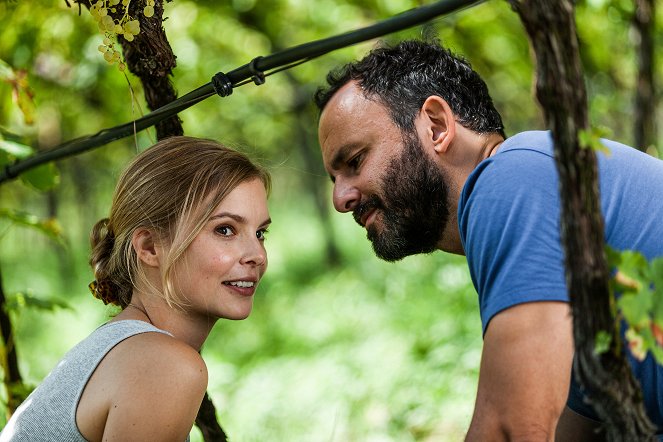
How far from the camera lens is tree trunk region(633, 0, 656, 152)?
4.36m

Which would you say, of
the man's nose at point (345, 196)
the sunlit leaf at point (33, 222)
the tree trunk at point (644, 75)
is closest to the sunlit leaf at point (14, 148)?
the sunlit leaf at point (33, 222)

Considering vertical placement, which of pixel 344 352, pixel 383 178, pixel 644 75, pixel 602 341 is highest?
pixel 644 75

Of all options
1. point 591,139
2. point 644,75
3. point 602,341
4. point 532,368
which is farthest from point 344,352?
point 591,139

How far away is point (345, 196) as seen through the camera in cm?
248

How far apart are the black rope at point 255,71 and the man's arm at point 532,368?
0.62 meters

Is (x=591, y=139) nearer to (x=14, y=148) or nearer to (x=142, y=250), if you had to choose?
(x=142, y=250)

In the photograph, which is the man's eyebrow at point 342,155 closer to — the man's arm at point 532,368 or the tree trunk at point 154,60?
the tree trunk at point 154,60

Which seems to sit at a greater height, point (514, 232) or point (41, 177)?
point (41, 177)

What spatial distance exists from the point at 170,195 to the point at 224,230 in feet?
Answer: 0.57

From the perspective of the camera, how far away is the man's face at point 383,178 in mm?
2391

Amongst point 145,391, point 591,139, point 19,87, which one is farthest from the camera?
point 19,87

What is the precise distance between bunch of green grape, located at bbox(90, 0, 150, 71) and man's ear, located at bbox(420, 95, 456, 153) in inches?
34.0

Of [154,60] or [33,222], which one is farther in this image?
[33,222]

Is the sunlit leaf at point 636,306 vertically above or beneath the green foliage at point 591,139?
beneath
